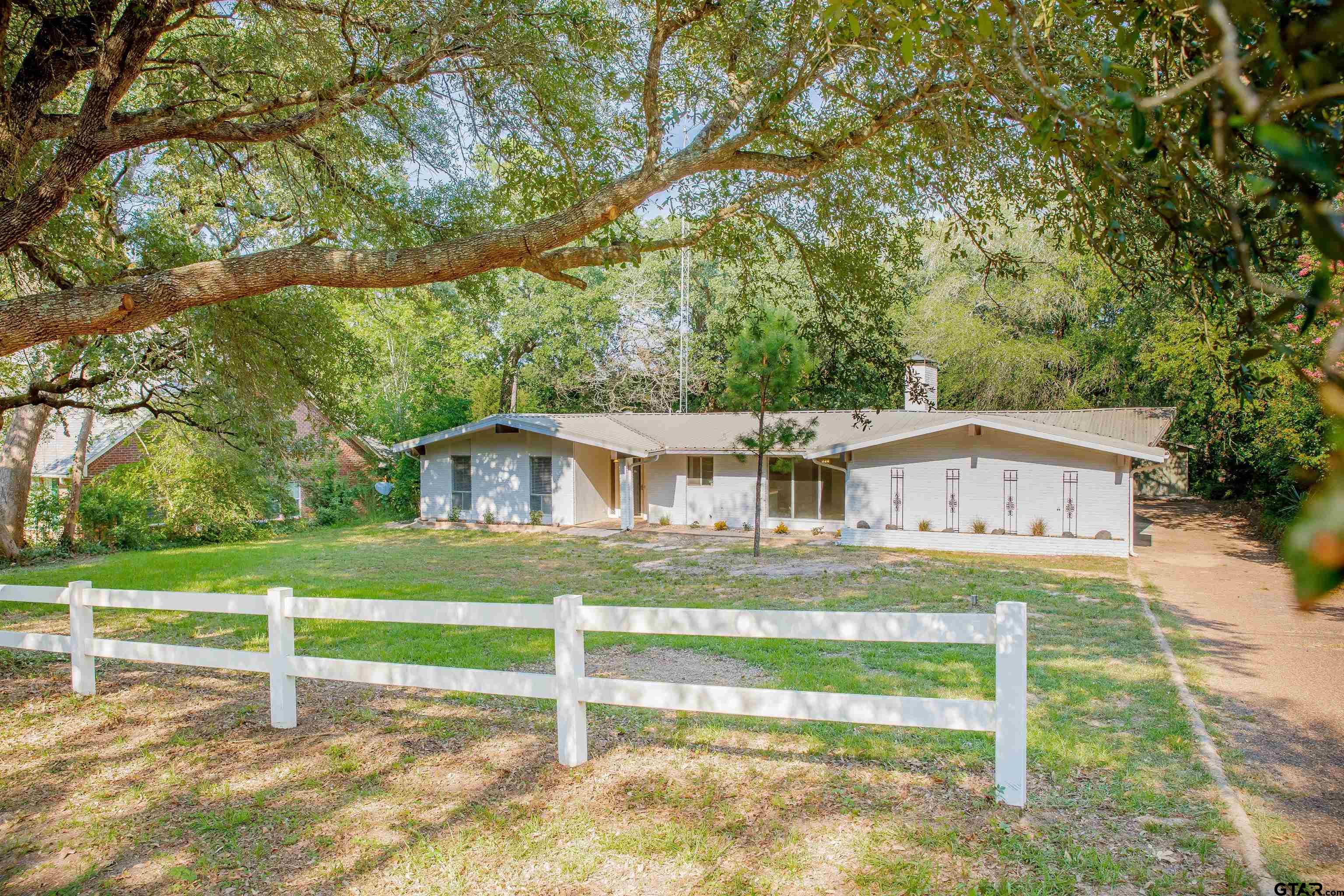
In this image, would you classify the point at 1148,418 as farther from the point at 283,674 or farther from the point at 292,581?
the point at 283,674

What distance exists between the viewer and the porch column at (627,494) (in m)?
23.2

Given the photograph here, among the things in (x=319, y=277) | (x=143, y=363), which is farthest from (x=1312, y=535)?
(x=143, y=363)

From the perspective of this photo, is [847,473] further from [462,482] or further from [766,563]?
[462,482]

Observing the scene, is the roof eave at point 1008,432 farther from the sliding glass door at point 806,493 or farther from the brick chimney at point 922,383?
the sliding glass door at point 806,493

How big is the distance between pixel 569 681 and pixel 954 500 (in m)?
16.4

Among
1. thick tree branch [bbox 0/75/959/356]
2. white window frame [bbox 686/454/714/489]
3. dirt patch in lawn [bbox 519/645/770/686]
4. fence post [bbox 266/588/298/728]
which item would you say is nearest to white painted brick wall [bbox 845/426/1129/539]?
white window frame [bbox 686/454/714/489]

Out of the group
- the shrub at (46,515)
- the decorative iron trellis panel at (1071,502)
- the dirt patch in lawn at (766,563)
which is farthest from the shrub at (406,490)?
the decorative iron trellis panel at (1071,502)

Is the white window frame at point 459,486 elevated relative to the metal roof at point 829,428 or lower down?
lower down

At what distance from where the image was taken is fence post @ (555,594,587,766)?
4.92 meters

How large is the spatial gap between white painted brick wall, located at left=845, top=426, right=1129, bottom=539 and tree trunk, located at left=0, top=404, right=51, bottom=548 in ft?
60.6

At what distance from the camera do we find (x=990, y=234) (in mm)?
6168

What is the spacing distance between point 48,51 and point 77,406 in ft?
16.6

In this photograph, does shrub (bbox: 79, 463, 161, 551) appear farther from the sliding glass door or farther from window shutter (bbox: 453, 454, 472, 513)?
the sliding glass door

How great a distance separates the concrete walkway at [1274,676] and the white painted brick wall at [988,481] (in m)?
1.60
